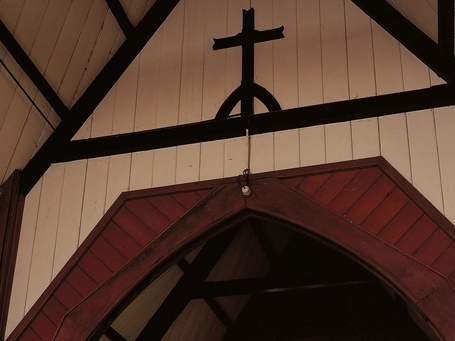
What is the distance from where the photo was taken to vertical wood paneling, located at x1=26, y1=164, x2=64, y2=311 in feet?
19.3

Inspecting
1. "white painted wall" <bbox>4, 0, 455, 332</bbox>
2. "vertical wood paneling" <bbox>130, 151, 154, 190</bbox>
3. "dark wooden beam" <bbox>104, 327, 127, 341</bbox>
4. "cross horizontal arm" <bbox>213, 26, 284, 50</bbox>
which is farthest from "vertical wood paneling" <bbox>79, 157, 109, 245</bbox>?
"dark wooden beam" <bbox>104, 327, 127, 341</bbox>

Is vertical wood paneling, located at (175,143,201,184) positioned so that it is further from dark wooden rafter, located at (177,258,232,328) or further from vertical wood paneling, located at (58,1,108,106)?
dark wooden rafter, located at (177,258,232,328)

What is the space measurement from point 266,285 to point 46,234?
2.43 m

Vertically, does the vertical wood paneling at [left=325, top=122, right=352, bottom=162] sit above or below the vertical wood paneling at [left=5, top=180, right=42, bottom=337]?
above

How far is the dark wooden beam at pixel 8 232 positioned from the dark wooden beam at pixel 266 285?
2.12 m

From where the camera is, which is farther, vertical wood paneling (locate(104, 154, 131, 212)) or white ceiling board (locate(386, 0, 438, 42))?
vertical wood paneling (locate(104, 154, 131, 212))

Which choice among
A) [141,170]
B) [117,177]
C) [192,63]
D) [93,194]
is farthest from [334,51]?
[93,194]

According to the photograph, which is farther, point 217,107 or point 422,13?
point 217,107

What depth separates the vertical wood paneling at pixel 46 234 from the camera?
587cm

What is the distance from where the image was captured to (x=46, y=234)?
239 inches

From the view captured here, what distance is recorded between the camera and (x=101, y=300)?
5.64 m

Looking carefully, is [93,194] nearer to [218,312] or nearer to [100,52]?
[100,52]

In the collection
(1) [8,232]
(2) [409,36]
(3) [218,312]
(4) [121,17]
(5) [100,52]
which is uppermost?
(2) [409,36]

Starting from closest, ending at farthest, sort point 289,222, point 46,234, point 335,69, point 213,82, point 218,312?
1. point 289,222
2. point 335,69
3. point 46,234
4. point 213,82
5. point 218,312
